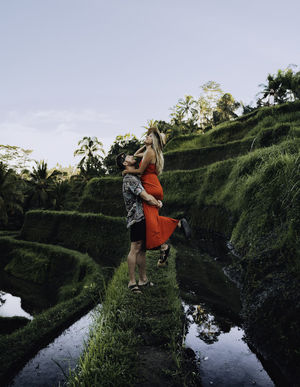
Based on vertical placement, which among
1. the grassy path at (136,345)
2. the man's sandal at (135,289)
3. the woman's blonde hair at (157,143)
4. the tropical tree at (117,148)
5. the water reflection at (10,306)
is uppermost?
the tropical tree at (117,148)

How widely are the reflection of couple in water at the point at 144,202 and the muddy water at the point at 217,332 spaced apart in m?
0.88

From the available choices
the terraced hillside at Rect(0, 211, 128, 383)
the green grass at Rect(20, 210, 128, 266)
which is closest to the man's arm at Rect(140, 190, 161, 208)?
the terraced hillside at Rect(0, 211, 128, 383)

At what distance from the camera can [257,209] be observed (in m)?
4.27

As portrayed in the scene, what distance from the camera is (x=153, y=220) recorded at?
11.1 feet

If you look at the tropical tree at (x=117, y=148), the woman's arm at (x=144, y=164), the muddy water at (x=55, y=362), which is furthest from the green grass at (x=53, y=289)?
the tropical tree at (x=117, y=148)

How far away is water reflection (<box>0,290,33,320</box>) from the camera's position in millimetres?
8869

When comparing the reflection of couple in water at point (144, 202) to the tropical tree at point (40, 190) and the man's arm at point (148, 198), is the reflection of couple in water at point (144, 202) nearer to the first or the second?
the man's arm at point (148, 198)

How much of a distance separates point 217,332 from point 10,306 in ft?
31.0

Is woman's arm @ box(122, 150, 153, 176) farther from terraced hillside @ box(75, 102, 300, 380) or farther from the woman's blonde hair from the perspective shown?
terraced hillside @ box(75, 102, 300, 380)

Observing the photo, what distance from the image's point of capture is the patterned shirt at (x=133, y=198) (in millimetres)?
3352

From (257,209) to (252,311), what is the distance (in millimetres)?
1854

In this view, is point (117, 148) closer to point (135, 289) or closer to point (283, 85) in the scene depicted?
point (283, 85)

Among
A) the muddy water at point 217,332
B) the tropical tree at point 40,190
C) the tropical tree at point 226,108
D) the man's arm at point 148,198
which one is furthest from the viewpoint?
the tropical tree at point 226,108

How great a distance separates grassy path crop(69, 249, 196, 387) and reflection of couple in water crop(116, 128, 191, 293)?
0.38 meters
